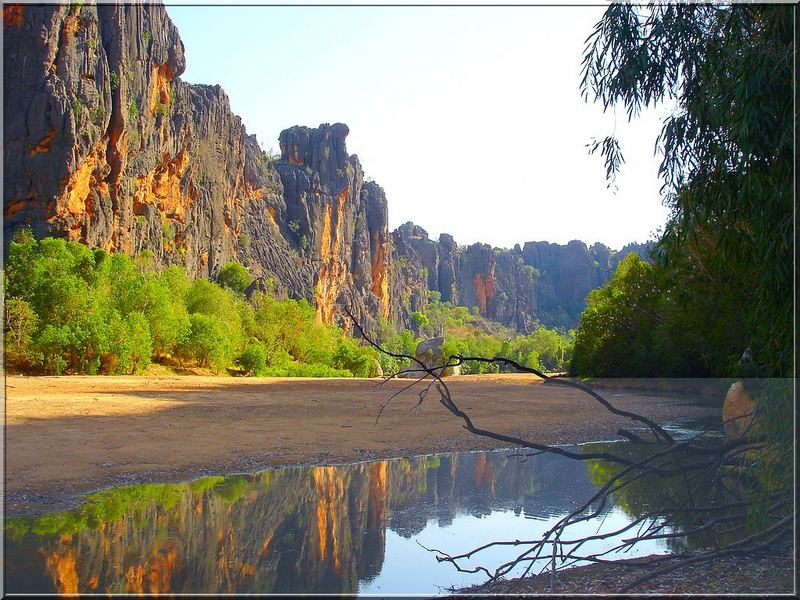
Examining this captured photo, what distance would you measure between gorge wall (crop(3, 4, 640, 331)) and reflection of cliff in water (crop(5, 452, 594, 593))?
18881 millimetres

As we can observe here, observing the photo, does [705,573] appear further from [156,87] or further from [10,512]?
[156,87]

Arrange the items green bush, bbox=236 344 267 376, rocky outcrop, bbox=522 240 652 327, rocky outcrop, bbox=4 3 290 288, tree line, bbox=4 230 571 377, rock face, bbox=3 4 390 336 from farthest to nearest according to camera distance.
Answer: rocky outcrop, bbox=522 240 652 327 < green bush, bbox=236 344 267 376 < rock face, bbox=3 4 390 336 < rocky outcrop, bbox=4 3 290 288 < tree line, bbox=4 230 571 377

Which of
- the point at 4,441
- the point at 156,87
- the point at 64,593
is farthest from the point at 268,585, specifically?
the point at 156,87

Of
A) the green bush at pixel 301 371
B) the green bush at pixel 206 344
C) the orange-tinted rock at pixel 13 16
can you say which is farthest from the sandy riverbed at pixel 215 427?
the orange-tinted rock at pixel 13 16

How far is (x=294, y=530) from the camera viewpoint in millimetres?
7246

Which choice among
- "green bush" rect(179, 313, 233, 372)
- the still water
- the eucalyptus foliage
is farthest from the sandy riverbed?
"green bush" rect(179, 313, 233, 372)

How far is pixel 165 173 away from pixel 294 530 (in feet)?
161

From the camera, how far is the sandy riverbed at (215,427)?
30.7 feet

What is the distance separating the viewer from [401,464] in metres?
11.2

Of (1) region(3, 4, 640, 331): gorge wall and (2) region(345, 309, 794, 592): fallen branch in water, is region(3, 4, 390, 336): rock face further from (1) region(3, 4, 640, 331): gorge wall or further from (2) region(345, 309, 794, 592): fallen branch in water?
(2) region(345, 309, 794, 592): fallen branch in water

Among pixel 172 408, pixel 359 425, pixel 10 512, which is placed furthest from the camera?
pixel 172 408

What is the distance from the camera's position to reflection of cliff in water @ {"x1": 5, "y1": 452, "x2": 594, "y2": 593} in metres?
5.60

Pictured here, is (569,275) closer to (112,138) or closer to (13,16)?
(112,138)

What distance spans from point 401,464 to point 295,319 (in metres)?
41.9
